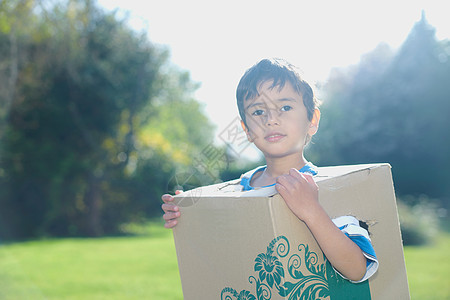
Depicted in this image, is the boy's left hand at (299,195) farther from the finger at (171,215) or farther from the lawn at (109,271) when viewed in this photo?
the lawn at (109,271)

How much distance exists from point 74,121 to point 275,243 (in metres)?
9.48

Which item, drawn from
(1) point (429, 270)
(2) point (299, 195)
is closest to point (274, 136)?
(2) point (299, 195)

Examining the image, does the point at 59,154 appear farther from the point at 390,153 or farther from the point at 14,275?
the point at 390,153

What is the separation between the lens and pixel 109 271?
5.53 metres

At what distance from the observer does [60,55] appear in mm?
9422

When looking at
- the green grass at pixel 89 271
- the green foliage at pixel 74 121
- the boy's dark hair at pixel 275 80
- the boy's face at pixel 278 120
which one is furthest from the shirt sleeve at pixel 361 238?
the green foliage at pixel 74 121

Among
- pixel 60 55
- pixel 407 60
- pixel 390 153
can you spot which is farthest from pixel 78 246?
pixel 407 60

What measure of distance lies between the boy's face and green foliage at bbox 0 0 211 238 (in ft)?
26.9

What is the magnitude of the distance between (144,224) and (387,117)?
7.35 m

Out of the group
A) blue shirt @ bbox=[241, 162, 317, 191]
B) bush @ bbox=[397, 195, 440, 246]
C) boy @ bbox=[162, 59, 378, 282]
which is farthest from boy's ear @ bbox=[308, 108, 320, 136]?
→ bush @ bbox=[397, 195, 440, 246]

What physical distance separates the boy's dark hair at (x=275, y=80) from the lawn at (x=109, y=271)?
307cm

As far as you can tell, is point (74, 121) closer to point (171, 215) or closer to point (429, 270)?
point (429, 270)

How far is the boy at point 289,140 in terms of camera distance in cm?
109

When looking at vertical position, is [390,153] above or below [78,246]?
above
